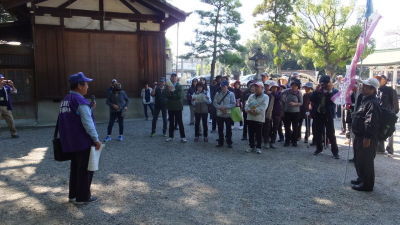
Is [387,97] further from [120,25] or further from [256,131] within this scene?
[120,25]

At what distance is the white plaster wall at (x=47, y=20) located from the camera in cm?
1082

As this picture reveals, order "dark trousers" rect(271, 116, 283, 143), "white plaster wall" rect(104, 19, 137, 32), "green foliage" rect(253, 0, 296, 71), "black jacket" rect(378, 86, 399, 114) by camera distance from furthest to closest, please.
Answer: "green foliage" rect(253, 0, 296, 71), "white plaster wall" rect(104, 19, 137, 32), "dark trousers" rect(271, 116, 283, 143), "black jacket" rect(378, 86, 399, 114)

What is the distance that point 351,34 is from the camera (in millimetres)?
25234

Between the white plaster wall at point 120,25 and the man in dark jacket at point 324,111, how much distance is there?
7.71 metres

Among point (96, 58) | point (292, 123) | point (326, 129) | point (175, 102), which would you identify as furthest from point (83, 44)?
point (326, 129)

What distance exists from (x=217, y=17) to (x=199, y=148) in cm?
1648

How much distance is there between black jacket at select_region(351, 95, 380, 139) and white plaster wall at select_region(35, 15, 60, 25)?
1015cm

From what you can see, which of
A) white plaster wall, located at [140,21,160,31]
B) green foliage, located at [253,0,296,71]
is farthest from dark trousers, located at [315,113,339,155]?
green foliage, located at [253,0,296,71]

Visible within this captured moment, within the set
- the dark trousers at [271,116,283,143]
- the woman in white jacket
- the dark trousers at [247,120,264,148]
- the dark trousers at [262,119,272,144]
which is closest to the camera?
the woman in white jacket

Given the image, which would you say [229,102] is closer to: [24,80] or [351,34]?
[24,80]

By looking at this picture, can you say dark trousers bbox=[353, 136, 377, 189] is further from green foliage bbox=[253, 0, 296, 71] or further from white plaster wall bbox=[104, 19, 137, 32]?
green foliage bbox=[253, 0, 296, 71]

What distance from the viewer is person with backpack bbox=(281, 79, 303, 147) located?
805 cm

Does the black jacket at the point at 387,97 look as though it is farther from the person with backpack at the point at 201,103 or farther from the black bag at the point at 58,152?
the black bag at the point at 58,152

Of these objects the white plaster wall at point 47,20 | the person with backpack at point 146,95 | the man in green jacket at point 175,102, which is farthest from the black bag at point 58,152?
the white plaster wall at point 47,20
